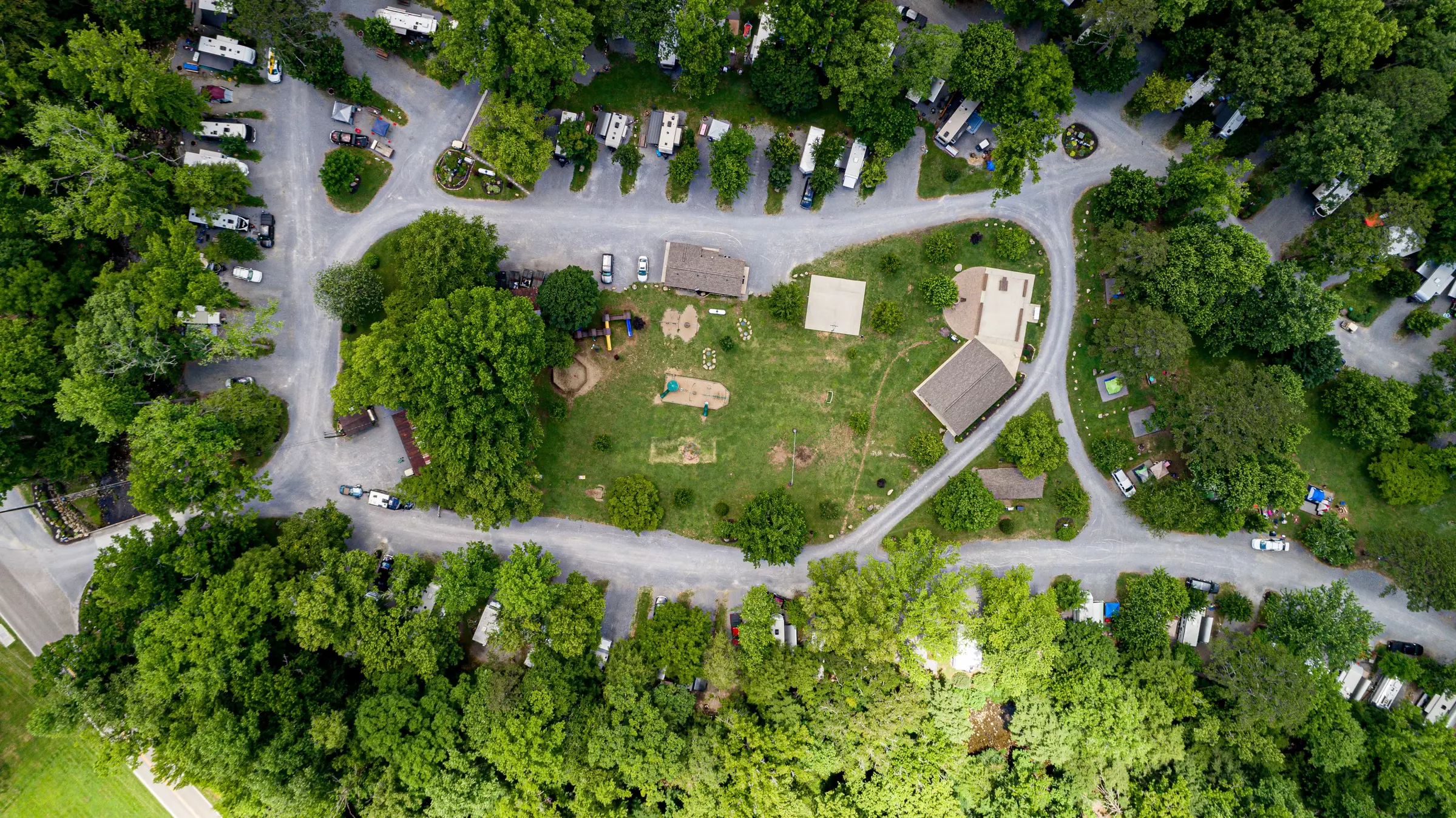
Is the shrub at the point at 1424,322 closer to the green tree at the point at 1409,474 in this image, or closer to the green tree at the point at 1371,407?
the green tree at the point at 1371,407

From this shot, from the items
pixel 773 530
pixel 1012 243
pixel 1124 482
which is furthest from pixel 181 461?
pixel 1124 482

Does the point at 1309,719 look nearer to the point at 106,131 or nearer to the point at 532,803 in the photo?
the point at 532,803

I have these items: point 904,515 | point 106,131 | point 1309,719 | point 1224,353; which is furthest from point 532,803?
point 1224,353

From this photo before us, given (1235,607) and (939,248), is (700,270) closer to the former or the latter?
(939,248)

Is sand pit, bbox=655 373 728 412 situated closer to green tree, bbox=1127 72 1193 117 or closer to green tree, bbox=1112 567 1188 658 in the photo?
green tree, bbox=1112 567 1188 658

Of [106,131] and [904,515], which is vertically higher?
[106,131]

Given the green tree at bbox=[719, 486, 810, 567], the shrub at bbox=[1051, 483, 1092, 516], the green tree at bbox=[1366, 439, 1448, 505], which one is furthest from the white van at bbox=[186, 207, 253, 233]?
the green tree at bbox=[1366, 439, 1448, 505]
